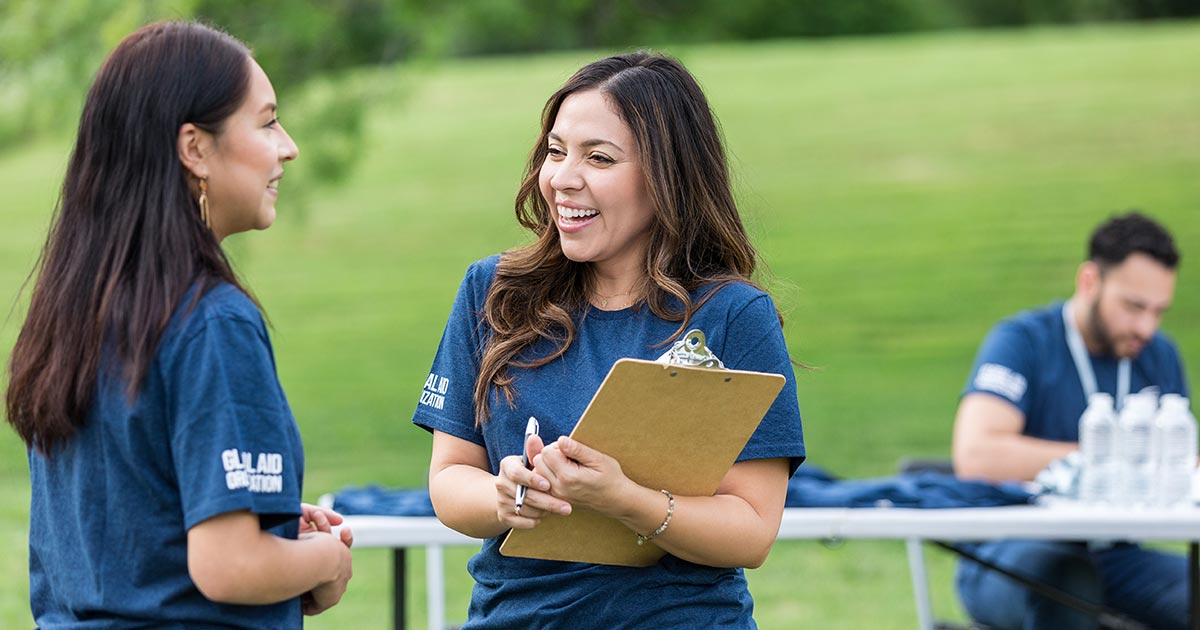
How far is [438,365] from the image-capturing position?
2.63 metres

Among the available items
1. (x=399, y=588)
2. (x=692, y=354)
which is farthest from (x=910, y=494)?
(x=692, y=354)

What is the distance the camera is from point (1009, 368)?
16.6ft

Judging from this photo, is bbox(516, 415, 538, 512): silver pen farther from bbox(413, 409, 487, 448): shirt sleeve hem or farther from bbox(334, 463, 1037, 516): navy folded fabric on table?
bbox(334, 463, 1037, 516): navy folded fabric on table

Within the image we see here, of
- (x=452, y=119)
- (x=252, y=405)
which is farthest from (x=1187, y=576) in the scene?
(x=452, y=119)

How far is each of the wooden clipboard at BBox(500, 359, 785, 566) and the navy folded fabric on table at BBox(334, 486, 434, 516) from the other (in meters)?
1.92

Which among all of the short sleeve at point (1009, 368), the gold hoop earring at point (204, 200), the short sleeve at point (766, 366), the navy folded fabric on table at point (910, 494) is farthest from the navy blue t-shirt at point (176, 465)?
the short sleeve at point (1009, 368)

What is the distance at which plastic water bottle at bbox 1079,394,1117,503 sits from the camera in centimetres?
439

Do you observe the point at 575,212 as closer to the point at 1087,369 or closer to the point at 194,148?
the point at 194,148

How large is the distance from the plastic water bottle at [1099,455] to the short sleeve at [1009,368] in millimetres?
507

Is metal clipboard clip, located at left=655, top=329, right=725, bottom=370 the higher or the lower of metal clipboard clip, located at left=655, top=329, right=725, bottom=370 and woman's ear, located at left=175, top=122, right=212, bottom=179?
the lower

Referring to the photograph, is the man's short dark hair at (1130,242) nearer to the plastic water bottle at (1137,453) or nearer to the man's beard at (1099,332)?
the man's beard at (1099,332)

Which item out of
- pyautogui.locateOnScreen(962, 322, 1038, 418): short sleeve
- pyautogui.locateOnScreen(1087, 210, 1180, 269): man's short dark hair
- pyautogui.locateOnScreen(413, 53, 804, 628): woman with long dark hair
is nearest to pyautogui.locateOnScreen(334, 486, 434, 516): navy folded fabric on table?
pyautogui.locateOnScreen(413, 53, 804, 628): woman with long dark hair

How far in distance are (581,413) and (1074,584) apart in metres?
2.76

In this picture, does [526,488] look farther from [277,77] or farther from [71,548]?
[277,77]
